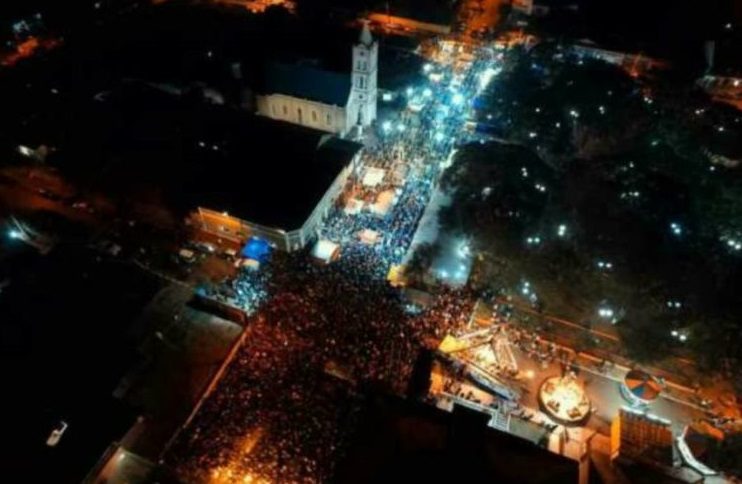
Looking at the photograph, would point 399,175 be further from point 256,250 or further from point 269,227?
point 256,250

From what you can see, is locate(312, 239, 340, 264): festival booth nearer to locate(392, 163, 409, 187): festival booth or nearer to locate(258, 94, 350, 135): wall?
locate(392, 163, 409, 187): festival booth

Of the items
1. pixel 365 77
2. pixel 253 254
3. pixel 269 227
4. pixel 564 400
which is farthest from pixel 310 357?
pixel 365 77

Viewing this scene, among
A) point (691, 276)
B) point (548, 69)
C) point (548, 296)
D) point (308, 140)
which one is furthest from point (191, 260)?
point (548, 69)

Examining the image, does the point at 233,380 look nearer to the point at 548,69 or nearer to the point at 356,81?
the point at 356,81

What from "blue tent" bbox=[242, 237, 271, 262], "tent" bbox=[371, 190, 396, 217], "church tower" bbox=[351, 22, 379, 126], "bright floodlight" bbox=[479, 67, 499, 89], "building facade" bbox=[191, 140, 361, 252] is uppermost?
"bright floodlight" bbox=[479, 67, 499, 89]

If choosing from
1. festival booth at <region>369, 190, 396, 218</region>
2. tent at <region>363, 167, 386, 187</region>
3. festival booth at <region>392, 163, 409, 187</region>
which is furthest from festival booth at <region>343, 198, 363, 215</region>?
festival booth at <region>392, 163, 409, 187</region>

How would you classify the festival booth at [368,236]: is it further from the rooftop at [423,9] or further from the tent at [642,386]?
the rooftop at [423,9]
